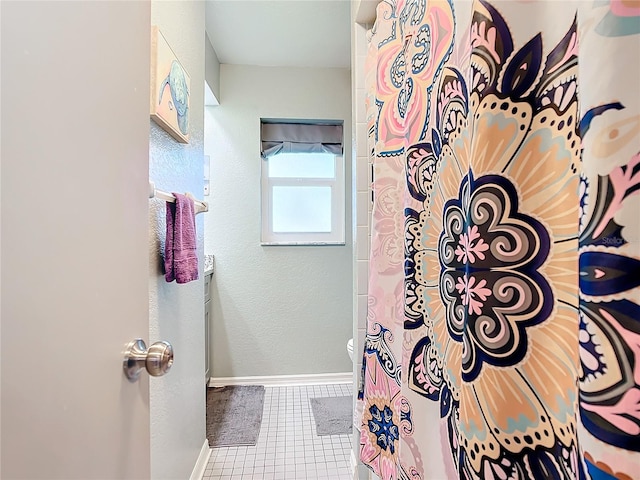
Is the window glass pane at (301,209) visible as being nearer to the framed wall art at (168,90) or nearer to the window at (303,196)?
the window at (303,196)

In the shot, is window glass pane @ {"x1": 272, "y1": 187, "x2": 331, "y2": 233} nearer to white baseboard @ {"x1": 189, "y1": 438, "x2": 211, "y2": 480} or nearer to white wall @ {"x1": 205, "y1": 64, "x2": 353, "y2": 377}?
white wall @ {"x1": 205, "y1": 64, "x2": 353, "y2": 377}

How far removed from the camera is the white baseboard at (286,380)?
2570mm

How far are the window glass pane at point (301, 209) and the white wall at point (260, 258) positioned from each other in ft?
0.60

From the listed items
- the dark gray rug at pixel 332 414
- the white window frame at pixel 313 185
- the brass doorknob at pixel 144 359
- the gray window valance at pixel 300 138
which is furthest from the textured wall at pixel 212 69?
the dark gray rug at pixel 332 414

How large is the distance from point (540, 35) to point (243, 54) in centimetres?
244

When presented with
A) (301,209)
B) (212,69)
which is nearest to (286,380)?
(301,209)

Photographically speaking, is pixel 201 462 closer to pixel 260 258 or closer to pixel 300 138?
pixel 260 258

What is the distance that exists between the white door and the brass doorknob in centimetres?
2

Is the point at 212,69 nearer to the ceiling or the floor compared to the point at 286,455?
nearer to the ceiling

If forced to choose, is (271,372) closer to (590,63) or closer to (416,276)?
(416,276)

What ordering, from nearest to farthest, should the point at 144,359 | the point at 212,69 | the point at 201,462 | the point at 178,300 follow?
the point at 144,359 < the point at 178,300 < the point at 201,462 < the point at 212,69

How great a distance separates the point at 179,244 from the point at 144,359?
617mm

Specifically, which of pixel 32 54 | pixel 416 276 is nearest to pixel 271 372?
pixel 416 276

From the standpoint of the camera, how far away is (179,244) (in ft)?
3.81
